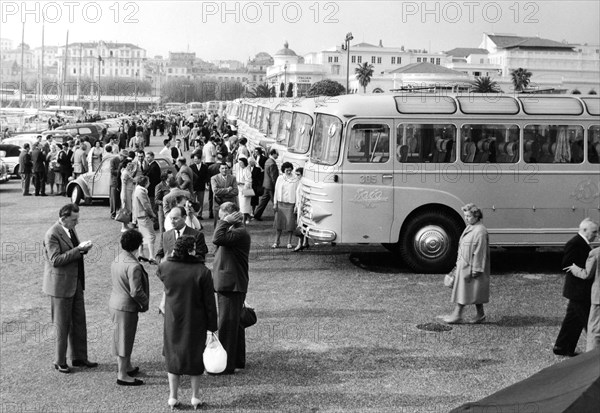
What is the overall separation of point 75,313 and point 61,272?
54 centimetres

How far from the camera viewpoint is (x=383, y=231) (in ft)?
49.5

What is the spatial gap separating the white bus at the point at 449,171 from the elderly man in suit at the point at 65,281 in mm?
6092

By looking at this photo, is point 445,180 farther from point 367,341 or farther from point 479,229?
point 367,341

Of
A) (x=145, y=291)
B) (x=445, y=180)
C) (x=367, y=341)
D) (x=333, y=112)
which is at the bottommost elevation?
(x=367, y=341)

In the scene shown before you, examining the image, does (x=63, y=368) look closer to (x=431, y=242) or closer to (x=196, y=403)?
(x=196, y=403)

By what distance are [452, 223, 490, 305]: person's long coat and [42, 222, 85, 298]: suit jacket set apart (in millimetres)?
5033

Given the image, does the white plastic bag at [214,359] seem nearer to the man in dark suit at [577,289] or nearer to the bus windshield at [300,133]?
the man in dark suit at [577,289]

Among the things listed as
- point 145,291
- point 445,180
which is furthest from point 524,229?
point 145,291

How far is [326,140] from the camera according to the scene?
1543 cm

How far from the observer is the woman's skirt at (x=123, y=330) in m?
9.08

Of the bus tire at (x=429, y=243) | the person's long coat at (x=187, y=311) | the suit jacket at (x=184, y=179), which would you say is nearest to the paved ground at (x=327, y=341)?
the bus tire at (x=429, y=243)

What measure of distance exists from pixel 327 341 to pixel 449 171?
17.3ft

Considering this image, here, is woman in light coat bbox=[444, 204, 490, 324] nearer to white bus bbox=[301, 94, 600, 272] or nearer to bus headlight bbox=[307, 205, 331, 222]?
white bus bbox=[301, 94, 600, 272]

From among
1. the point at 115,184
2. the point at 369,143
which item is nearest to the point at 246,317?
the point at 369,143
